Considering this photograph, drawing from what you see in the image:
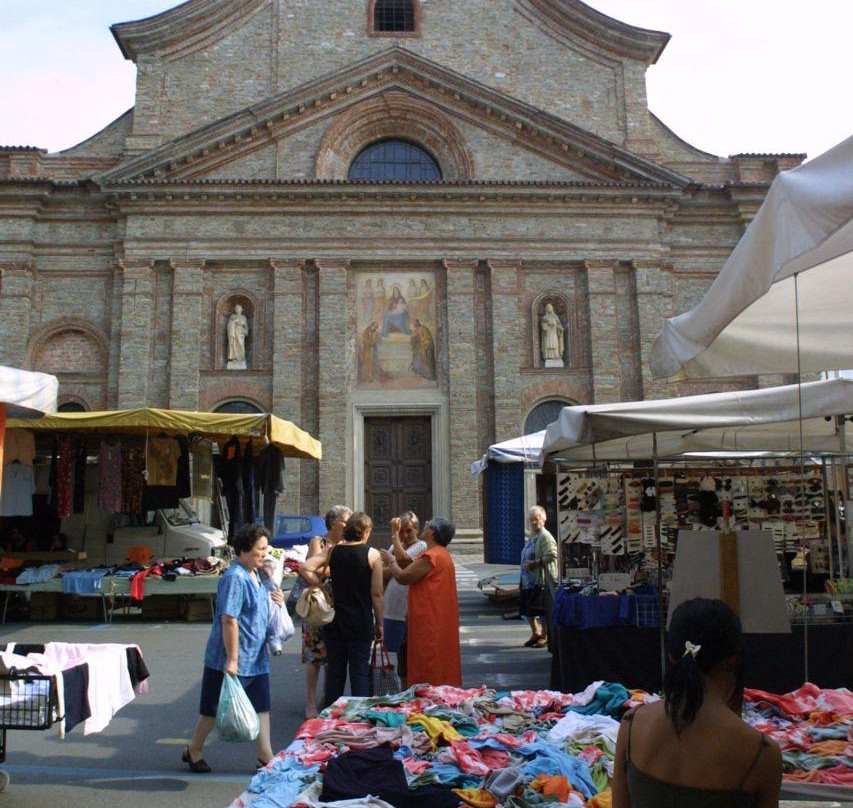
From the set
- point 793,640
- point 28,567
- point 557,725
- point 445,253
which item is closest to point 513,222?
point 445,253

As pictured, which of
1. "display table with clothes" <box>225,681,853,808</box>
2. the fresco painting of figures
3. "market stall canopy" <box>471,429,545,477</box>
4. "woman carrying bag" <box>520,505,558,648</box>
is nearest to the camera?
"display table with clothes" <box>225,681,853,808</box>

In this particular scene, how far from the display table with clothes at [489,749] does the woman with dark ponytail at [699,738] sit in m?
1.56

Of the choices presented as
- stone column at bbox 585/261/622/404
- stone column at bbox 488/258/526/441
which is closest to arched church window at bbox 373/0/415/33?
stone column at bbox 488/258/526/441

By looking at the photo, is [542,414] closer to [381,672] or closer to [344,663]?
[381,672]

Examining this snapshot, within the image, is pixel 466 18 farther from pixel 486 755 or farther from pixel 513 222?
pixel 486 755

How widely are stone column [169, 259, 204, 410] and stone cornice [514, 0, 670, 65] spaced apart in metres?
12.5

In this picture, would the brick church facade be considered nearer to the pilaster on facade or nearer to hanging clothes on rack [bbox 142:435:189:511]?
the pilaster on facade

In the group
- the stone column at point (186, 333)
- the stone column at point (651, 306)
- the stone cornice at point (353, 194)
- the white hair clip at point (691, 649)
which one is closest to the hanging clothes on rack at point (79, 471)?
the stone column at point (186, 333)

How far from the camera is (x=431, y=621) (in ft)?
20.5

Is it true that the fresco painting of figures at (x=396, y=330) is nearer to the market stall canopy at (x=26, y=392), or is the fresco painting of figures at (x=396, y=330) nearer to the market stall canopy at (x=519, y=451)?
the market stall canopy at (x=519, y=451)

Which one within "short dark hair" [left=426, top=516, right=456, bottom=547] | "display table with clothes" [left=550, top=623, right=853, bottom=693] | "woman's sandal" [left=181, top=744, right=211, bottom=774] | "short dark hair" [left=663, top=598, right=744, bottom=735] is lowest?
"woman's sandal" [left=181, top=744, right=211, bottom=774]

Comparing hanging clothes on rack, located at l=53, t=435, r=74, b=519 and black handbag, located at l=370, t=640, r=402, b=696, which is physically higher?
hanging clothes on rack, located at l=53, t=435, r=74, b=519

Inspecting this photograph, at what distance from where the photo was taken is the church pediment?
73.4 feet

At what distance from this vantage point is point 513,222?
2259 centimetres
